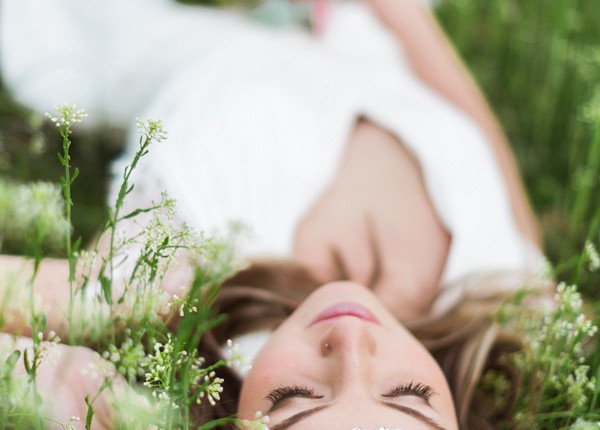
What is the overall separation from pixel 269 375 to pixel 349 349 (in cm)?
19

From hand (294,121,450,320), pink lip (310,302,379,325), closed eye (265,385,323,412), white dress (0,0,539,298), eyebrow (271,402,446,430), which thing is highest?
white dress (0,0,539,298)

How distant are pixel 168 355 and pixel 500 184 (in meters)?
1.71

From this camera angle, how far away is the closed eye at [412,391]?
146 cm

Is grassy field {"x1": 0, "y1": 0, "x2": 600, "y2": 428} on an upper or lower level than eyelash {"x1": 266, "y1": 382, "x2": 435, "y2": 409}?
upper

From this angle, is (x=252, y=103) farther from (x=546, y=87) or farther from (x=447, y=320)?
(x=546, y=87)

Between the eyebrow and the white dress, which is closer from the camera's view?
the eyebrow

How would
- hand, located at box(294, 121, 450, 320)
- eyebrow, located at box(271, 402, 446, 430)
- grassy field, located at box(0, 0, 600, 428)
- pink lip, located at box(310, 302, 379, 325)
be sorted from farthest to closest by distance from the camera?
grassy field, located at box(0, 0, 600, 428) < hand, located at box(294, 121, 450, 320) < pink lip, located at box(310, 302, 379, 325) < eyebrow, located at box(271, 402, 446, 430)

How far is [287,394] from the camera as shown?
1.44 meters

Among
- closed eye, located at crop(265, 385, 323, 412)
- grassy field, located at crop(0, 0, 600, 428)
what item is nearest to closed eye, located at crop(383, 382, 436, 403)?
closed eye, located at crop(265, 385, 323, 412)

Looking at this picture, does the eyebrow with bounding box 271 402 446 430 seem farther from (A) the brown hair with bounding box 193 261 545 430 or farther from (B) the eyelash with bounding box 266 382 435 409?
(A) the brown hair with bounding box 193 261 545 430

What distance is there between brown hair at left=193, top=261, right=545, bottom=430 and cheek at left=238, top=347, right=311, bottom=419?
1.15 ft

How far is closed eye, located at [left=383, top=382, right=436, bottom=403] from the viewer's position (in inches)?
57.5

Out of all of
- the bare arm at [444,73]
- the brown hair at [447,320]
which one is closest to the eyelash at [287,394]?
the brown hair at [447,320]

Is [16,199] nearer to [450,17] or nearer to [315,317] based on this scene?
[315,317]
